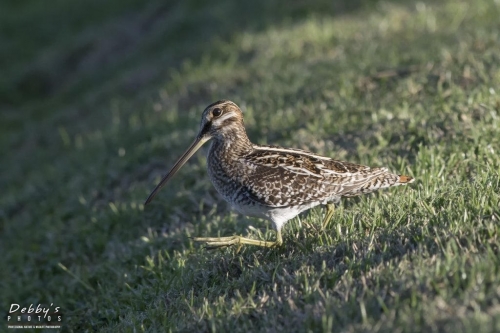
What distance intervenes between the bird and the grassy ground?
0.51 ft

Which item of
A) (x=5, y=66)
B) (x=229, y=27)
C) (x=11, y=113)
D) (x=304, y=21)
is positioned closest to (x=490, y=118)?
(x=304, y=21)

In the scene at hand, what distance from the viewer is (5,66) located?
54.7 feet

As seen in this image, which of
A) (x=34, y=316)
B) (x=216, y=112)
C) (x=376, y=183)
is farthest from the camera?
(x=34, y=316)

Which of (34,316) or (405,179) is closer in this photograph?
(405,179)

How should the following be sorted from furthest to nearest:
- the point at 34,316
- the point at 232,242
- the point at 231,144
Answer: the point at 34,316
the point at 231,144
the point at 232,242

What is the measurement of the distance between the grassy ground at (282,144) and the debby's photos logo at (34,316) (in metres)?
0.10

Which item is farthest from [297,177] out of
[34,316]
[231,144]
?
[34,316]

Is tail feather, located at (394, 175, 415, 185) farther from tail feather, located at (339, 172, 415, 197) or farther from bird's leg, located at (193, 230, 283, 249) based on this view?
bird's leg, located at (193, 230, 283, 249)

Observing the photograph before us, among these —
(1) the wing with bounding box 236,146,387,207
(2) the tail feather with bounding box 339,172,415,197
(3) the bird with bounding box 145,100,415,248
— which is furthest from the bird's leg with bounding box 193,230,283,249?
(2) the tail feather with bounding box 339,172,415,197

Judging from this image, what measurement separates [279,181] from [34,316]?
9.17 feet

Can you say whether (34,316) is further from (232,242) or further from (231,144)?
(231,144)

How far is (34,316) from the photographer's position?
649cm

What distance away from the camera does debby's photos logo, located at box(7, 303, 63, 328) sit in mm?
6267

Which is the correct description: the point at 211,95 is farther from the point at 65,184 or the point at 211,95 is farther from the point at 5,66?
the point at 5,66
